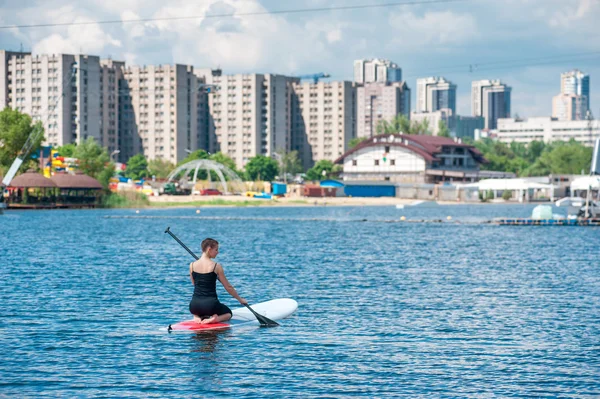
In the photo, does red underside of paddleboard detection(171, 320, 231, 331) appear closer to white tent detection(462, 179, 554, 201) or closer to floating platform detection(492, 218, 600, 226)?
floating platform detection(492, 218, 600, 226)

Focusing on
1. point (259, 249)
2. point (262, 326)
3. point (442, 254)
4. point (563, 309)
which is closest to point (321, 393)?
point (262, 326)

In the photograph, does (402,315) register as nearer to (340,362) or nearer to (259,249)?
(340,362)

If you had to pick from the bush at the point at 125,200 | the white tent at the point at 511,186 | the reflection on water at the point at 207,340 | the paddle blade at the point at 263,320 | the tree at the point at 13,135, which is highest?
the tree at the point at 13,135

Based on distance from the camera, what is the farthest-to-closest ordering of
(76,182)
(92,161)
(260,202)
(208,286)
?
(260,202) → (92,161) → (76,182) → (208,286)

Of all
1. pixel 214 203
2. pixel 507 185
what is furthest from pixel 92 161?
pixel 507 185

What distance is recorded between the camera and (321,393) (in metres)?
20.1

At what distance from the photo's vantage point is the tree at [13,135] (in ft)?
476

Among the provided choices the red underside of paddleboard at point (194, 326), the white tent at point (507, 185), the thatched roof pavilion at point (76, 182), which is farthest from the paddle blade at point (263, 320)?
the white tent at point (507, 185)

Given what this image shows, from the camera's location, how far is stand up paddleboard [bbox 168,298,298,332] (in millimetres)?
26547

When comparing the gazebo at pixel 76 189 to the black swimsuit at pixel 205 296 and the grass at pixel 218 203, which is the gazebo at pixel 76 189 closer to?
the grass at pixel 218 203

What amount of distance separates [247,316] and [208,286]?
11.2ft

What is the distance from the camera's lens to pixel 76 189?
145500 millimetres

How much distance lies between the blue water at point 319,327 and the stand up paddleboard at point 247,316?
0.35 meters

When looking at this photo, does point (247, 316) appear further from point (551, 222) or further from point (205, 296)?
point (551, 222)
